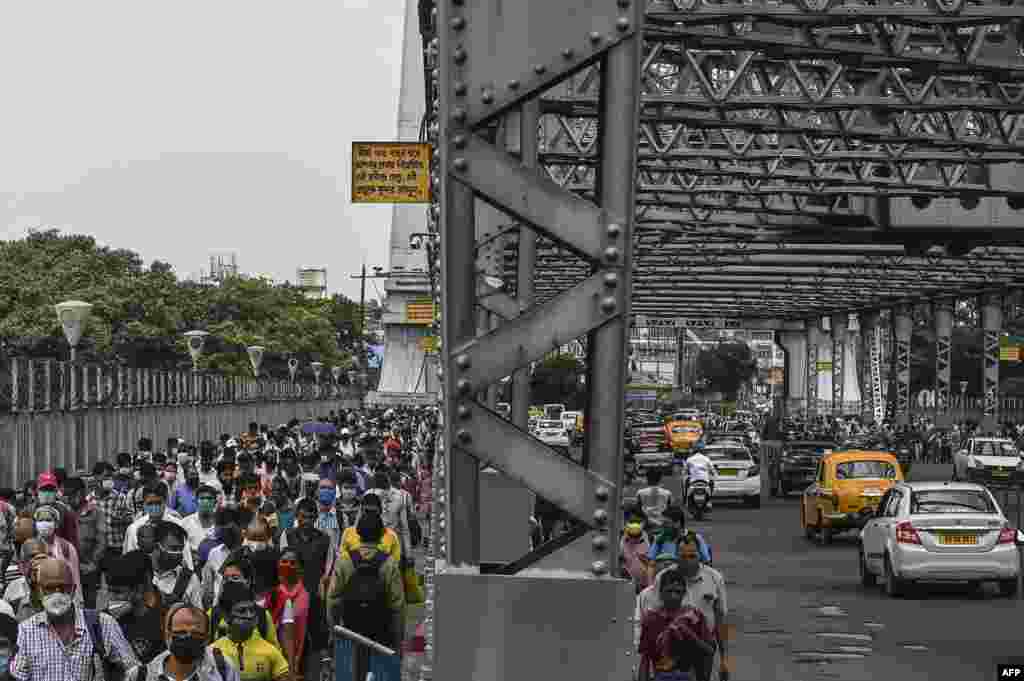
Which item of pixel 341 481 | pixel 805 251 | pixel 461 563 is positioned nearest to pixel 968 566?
pixel 341 481

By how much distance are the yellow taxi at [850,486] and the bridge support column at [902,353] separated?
194 feet

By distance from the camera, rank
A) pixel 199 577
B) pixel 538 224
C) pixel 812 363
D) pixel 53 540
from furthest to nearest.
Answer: pixel 812 363 < pixel 53 540 < pixel 199 577 < pixel 538 224

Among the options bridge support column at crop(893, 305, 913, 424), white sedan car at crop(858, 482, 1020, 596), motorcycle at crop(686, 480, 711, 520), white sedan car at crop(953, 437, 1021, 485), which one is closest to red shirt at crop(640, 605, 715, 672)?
white sedan car at crop(858, 482, 1020, 596)

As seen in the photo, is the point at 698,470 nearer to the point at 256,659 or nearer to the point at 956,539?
the point at 956,539

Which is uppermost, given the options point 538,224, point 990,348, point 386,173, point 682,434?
point 386,173

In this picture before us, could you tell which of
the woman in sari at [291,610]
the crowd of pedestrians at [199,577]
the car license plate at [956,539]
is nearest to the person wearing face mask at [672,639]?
the crowd of pedestrians at [199,577]

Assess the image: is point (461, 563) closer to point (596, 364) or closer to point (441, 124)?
point (596, 364)

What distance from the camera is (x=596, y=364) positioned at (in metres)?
5.40

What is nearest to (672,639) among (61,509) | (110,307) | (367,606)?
(367,606)

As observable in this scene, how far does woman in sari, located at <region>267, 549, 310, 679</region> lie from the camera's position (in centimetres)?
1311

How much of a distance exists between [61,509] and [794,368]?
349 feet

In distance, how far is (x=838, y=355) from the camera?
12100 centimetres

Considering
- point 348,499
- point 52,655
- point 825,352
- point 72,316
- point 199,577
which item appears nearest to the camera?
point 52,655

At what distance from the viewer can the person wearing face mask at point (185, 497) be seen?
64.2 ft
